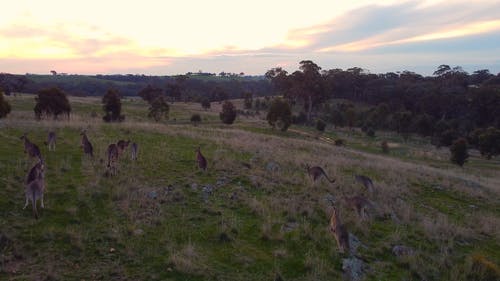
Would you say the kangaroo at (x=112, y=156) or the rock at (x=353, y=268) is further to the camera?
the kangaroo at (x=112, y=156)

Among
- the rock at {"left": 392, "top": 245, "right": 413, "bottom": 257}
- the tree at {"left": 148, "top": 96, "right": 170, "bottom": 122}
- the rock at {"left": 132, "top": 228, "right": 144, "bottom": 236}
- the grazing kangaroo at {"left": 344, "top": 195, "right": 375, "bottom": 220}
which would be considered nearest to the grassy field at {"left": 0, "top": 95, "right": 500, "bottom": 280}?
the rock at {"left": 132, "top": 228, "right": 144, "bottom": 236}

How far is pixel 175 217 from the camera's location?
12945 mm

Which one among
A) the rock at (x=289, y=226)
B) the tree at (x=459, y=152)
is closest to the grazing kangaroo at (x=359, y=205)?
the rock at (x=289, y=226)

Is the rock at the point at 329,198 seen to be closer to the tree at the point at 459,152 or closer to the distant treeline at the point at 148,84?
the tree at the point at 459,152

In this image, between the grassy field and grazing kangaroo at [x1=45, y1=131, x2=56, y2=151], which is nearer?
the grassy field

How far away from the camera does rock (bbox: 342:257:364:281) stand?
10625 mm

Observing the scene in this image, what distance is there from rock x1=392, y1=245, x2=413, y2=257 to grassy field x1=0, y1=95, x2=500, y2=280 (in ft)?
0.52

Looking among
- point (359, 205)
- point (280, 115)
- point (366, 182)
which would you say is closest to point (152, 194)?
point (359, 205)

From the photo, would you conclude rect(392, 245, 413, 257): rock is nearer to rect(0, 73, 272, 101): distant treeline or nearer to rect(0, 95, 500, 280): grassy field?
rect(0, 95, 500, 280): grassy field

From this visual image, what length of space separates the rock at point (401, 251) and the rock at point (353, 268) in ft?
5.22

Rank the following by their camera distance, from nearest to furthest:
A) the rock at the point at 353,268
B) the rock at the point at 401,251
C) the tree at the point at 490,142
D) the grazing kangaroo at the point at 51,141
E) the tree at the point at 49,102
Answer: the rock at the point at 353,268 < the rock at the point at 401,251 < the grazing kangaroo at the point at 51,141 < the tree at the point at 49,102 < the tree at the point at 490,142

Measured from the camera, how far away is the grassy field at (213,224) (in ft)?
33.0

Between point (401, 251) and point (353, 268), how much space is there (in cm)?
235

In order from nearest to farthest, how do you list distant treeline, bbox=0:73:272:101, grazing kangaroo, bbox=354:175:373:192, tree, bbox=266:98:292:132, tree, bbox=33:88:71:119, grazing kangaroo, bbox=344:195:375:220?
1. grazing kangaroo, bbox=344:195:375:220
2. grazing kangaroo, bbox=354:175:373:192
3. tree, bbox=33:88:71:119
4. tree, bbox=266:98:292:132
5. distant treeline, bbox=0:73:272:101
